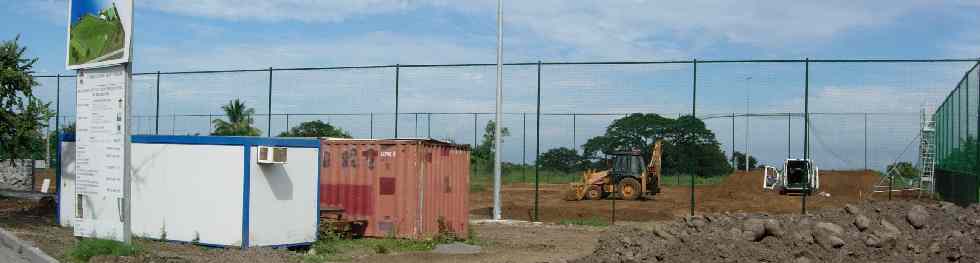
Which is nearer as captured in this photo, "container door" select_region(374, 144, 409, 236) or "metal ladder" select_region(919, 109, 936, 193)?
"container door" select_region(374, 144, 409, 236)

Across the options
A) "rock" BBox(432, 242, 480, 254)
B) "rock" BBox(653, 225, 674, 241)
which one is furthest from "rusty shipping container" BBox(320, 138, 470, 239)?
"rock" BBox(653, 225, 674, 241)

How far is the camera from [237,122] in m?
30.5

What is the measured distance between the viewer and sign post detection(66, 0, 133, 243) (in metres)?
11.4

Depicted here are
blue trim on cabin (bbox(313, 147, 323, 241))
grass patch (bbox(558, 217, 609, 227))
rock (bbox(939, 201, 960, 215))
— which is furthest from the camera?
grass patch (bbox(558, 217, 609, 227))

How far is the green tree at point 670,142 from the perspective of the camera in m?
26.2

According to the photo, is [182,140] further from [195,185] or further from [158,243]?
[158,243]

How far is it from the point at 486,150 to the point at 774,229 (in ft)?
80.7

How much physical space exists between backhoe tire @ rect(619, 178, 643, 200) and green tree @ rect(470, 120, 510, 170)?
4.76m

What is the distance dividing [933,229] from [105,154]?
10649mm

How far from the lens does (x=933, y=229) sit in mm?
11711

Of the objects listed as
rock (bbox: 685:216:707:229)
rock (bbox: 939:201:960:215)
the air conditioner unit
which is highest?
the air conditioner unit

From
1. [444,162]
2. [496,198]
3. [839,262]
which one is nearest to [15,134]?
[444,162]

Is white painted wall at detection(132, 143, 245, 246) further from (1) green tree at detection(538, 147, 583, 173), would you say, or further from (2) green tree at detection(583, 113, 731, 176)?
(1) green tree at detection(538, 147, 583, 173)

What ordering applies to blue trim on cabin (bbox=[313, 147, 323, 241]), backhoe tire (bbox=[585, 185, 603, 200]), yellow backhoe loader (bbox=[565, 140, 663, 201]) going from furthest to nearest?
1. backhoe tire (bbox=[585, 185, 603, 200])
2. yellow backhoe loader (bbox=[565, 140, 663, 201])
3. blue trim on cabin (bbox=[313, 147, 323, 241])
